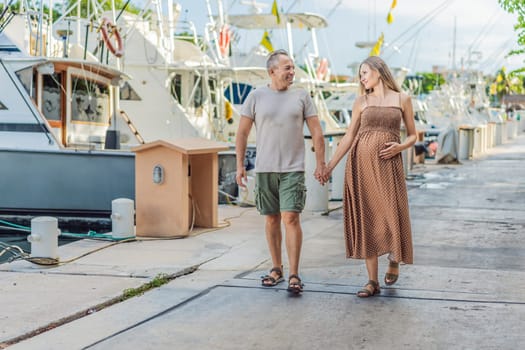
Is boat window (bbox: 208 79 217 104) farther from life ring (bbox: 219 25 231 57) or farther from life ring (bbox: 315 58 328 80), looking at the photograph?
life ring (bbox: 315 58 328 80)

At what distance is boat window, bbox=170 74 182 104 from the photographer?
79.9 feet

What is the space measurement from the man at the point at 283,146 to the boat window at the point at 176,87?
58.4ft

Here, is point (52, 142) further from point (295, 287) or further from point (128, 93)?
point (128, 93)

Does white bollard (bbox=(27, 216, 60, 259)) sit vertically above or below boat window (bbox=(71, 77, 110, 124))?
below

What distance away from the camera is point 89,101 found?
1656cm

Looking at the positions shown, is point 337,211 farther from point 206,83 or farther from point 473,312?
point 206,83

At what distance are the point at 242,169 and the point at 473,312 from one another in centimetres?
215

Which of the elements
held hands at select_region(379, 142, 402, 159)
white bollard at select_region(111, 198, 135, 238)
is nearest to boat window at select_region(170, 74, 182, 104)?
white bollard at select_region(111, 198, 135, 238)

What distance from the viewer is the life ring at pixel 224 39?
80.1ft

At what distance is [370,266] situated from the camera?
6.52 meters

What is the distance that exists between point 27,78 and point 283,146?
31.4 ft

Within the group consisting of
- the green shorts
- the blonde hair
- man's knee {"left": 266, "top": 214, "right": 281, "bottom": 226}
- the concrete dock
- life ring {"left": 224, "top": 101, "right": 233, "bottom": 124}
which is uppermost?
life ring {"left": 224, "top": 101, "right": 233, "bottom": 124}

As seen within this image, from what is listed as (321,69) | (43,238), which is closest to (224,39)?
(321,69)

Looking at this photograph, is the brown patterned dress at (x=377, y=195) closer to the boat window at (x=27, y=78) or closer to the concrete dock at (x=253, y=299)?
the concrete dock at (x=253, y=299)
